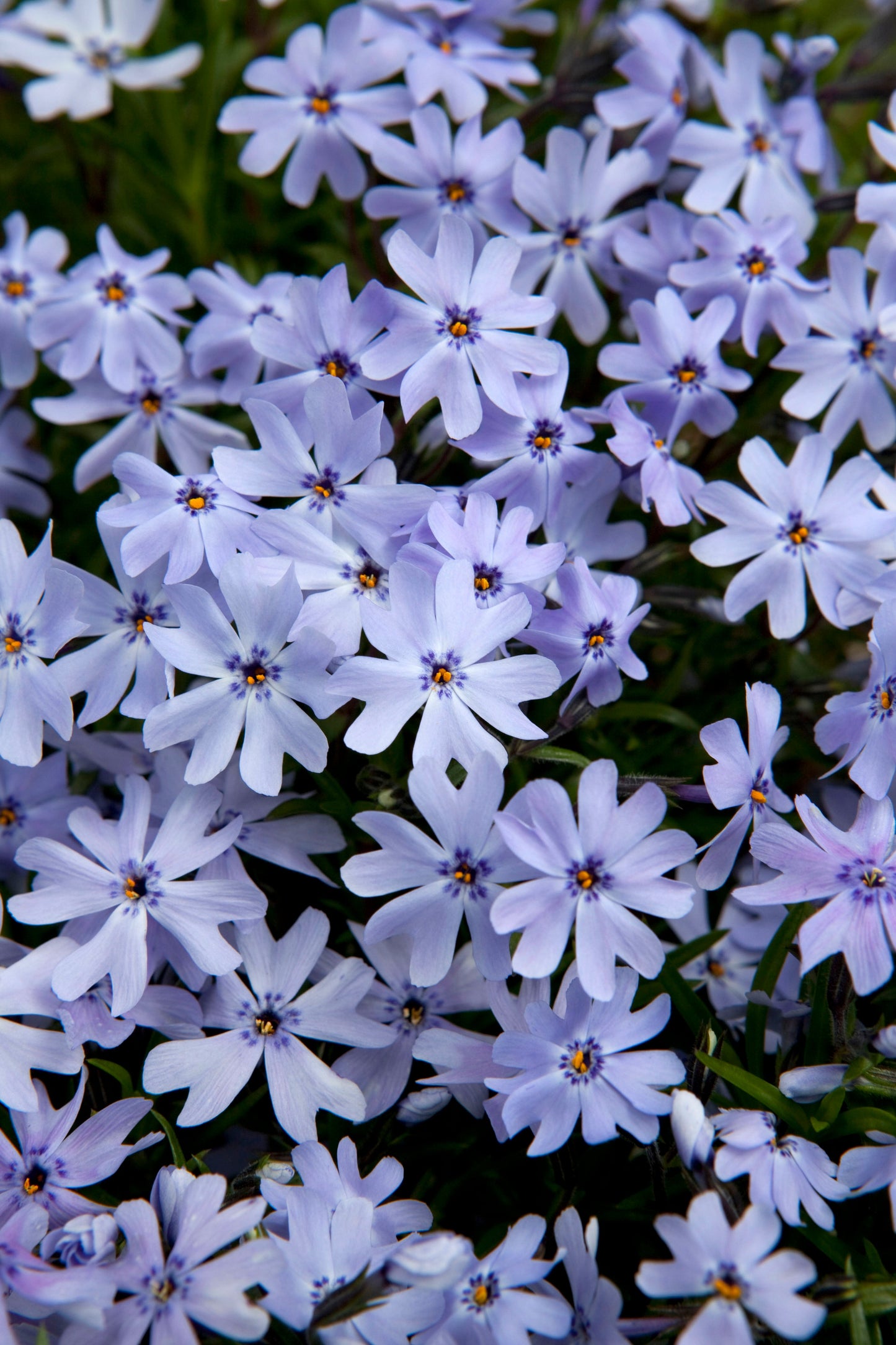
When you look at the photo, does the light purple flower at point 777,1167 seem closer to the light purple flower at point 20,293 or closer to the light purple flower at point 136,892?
the light purple flower at point 136,892

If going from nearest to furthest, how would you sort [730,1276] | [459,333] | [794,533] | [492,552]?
[730,1276], [492,552], [459,333], [794,533]

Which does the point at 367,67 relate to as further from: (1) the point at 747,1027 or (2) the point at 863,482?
(1) the point at 747,1027

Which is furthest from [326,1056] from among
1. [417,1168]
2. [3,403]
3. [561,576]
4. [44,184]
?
[44,184]

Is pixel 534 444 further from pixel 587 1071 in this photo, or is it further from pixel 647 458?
pixel 587 1071

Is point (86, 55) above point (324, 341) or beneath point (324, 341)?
above

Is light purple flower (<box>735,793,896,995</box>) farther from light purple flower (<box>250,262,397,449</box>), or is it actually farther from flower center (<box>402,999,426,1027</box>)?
light purple flower (<box>250,262,397,449</box>)

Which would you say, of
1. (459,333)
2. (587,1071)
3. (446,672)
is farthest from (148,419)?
(587,1071)

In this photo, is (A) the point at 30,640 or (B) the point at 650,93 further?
(B) the point at 650,93
